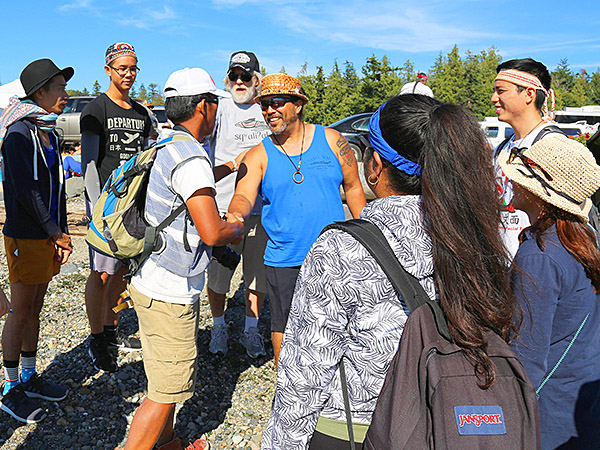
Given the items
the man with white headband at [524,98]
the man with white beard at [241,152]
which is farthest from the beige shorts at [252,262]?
the man with white headband at [524,98]

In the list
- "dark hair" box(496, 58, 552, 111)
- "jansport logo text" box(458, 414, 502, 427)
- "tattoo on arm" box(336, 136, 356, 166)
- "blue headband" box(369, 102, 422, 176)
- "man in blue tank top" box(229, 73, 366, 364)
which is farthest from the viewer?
"dark hair" box(496, 58, 552, 111)

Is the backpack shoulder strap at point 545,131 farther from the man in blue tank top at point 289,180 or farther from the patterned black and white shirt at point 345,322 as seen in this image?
the patterned black and white shirt at point 345,322

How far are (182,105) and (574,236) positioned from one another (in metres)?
1.91

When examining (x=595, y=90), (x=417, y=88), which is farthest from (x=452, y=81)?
(x=417, y=88)

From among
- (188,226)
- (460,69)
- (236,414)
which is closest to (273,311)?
(236,414)

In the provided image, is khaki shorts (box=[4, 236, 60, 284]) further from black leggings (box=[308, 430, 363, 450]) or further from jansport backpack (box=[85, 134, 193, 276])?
black leggings (box=[308, 430, 363, 450])

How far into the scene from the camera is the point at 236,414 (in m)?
3.53

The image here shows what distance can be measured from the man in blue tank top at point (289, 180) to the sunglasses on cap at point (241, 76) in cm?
118

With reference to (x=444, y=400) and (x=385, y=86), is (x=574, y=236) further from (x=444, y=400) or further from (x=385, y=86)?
(x=385, y=86)

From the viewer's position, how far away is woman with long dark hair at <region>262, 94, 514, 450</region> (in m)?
1.33

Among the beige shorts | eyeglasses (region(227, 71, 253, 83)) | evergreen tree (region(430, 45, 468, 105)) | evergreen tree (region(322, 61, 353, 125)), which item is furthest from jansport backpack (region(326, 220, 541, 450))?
evergreen tree (region(430, 45, 468, 105))

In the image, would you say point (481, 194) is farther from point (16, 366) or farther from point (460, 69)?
point (460, 69)

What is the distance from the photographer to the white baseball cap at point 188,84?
253cm

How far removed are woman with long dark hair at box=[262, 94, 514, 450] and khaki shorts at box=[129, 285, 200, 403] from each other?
3.83ft
